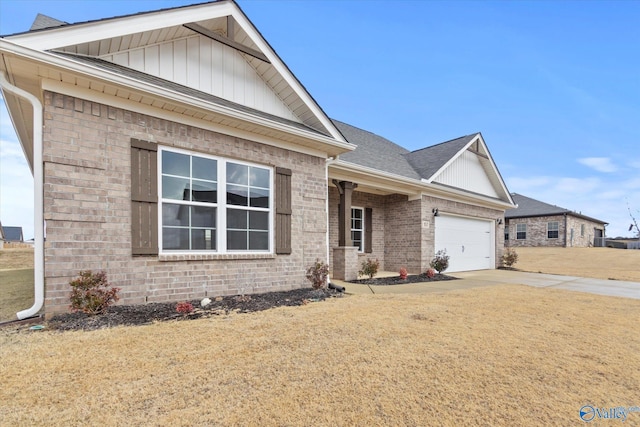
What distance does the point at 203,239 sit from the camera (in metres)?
6.04

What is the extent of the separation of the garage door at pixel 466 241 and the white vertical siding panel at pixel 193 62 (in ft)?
32.0

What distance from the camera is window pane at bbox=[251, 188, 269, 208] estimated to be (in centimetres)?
670

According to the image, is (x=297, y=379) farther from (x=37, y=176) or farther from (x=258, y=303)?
(x=37, y=176)

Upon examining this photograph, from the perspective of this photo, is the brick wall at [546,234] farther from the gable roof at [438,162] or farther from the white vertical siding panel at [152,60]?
the white vertical siding panel at [152,60]

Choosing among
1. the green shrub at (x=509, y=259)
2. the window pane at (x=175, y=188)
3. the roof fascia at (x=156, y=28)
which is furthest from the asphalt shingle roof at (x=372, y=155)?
the green shrub at (x=509, y=259)

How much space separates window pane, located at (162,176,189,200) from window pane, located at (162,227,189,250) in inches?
23.5

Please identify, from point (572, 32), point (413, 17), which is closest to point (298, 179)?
point (413, 17)

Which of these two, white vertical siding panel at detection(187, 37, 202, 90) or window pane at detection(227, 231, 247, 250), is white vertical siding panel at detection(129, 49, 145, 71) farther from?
window pane at detection(227, 231, 247, 250)

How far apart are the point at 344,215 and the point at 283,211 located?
120 inches

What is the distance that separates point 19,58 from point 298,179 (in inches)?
195

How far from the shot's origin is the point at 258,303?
224 inches

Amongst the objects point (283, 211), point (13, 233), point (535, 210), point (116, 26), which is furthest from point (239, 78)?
point (13, 233)

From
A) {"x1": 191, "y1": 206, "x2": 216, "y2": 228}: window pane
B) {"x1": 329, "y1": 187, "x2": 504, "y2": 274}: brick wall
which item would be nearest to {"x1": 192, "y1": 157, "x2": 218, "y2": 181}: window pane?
{"x1": 191, "y1": 206, "x2": 216, "y2": 228}: window pane

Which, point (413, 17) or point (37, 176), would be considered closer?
point (37, 176)
